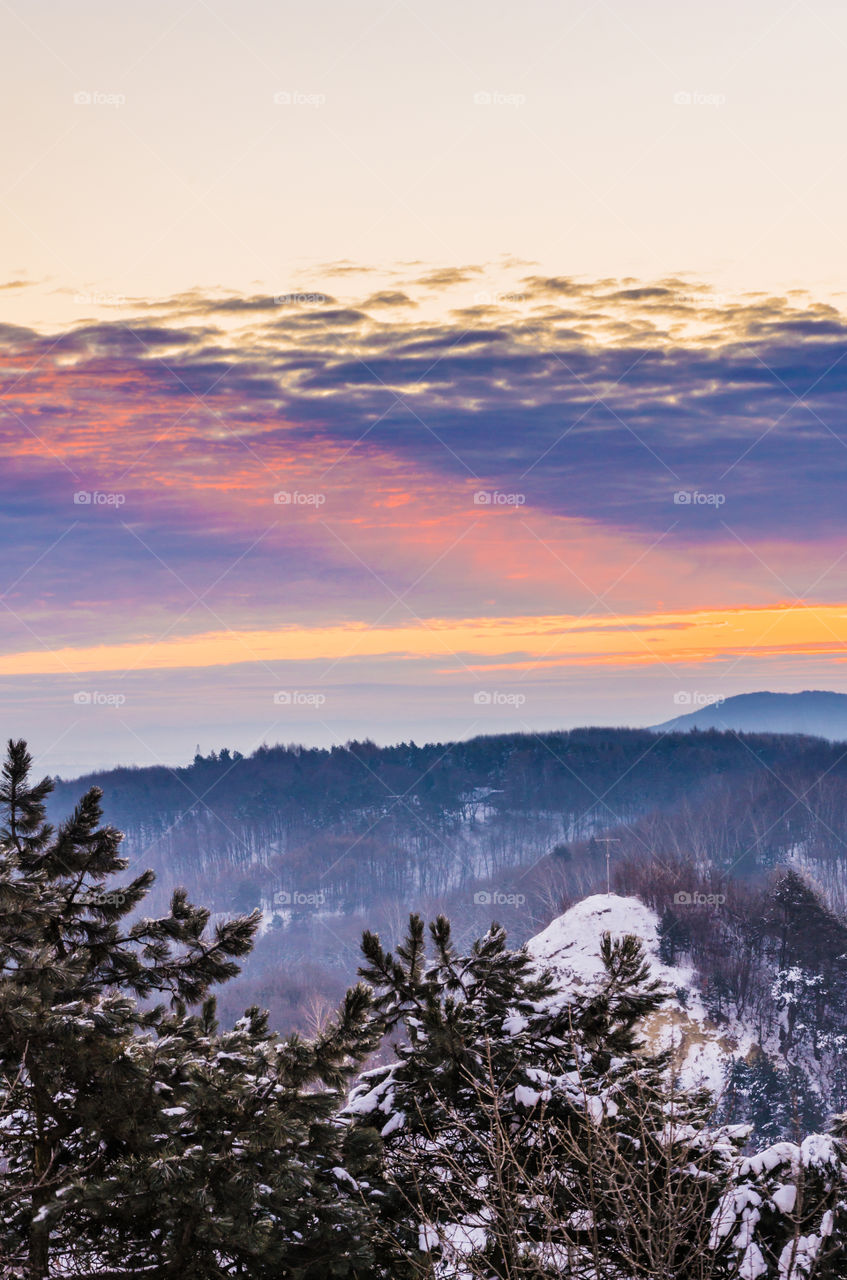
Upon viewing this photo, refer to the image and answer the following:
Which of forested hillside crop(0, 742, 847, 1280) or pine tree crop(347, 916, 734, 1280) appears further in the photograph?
pine tree crop(347, 916, 734, 1280)

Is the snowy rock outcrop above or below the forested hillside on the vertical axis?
below

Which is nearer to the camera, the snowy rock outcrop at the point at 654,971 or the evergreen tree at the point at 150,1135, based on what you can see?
the evergreen tree at the point at 150,1135

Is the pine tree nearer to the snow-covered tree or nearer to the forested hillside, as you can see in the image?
the forested hillside

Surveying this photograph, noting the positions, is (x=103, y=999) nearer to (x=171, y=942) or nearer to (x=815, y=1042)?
(x=171, y=942)

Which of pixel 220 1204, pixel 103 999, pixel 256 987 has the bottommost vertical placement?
pixel 256 987

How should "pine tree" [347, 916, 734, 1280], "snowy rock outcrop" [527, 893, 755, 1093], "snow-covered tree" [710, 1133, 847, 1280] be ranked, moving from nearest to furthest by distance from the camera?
1. "snow-covered tree" [710, 1133, 847, 1280]
2. "pine tree" [347, 916, 734, 1280]
3. "snowy rock outcrop" [527, 893, 755, 1093]

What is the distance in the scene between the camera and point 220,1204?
26.7ft

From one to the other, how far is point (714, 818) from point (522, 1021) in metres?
176

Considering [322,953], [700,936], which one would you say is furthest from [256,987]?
[700,936]

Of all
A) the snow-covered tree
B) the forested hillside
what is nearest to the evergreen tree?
the forested hillside

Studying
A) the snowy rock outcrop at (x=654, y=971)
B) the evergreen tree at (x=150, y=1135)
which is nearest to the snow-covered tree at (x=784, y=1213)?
the evergreen tree at (x=150, y=1135)

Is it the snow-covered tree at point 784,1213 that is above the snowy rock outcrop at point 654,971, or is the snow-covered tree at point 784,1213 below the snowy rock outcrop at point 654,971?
above

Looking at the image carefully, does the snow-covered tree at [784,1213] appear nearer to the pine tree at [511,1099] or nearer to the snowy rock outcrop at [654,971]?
the pine tree at [511,1099]

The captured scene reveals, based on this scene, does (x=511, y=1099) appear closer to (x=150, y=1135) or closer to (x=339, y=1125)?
(x=339, y=1125)
